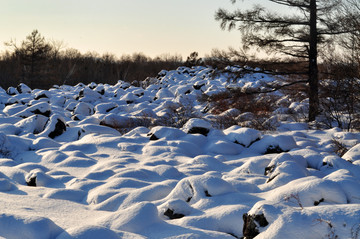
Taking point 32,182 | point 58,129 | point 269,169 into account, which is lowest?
point 32,182

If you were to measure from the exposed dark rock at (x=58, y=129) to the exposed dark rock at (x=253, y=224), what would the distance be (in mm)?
6898

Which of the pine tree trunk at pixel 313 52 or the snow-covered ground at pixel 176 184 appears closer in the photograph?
the snow-covered ground at pixel 176 184

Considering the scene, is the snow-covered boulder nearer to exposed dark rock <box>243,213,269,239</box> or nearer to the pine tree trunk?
the pine tree trunk

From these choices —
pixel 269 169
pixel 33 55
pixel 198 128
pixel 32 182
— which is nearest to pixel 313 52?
pixel 198 128

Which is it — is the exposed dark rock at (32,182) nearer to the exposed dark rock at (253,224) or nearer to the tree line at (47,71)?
the exposed dark rock at (253,224)

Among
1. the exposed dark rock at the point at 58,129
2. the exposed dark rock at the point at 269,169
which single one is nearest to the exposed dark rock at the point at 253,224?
the exposed dark rock at the point at 269,169

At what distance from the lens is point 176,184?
15.7ft

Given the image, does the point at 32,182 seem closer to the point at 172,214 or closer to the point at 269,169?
the point at 172,214

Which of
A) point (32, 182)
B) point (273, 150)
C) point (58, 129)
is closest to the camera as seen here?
point (32, 182)

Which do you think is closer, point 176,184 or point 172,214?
point 172,214

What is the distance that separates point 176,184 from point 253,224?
73.9 inches

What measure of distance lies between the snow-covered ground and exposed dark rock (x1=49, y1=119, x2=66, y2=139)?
25mm

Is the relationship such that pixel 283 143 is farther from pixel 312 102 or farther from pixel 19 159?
pixel 19 159

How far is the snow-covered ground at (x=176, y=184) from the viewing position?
2.99 metres
